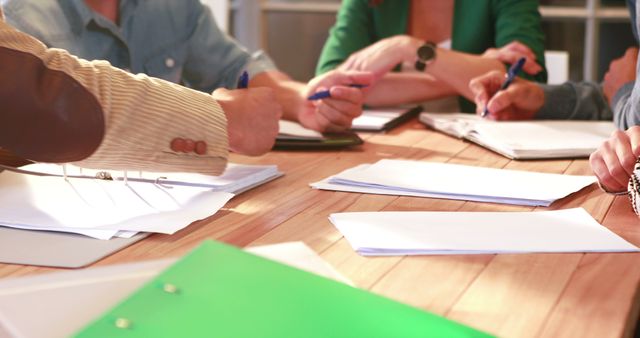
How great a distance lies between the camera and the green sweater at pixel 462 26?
7.40ft

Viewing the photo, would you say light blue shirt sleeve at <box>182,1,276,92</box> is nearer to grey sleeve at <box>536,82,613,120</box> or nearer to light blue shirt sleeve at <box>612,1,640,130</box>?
grey sleeve at <box>536,82,613,120</box>

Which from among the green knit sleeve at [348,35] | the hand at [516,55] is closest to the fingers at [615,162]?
the hand at [516,55]

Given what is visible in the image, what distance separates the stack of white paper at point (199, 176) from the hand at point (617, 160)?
1.50 feet

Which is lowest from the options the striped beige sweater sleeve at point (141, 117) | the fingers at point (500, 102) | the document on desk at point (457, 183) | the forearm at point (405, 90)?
the forearm at point (405, 90)

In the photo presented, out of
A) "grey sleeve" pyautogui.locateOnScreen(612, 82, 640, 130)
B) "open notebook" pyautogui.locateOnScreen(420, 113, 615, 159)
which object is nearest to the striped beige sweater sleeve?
"open notebook" pyautogui.locateOnScreen(420, 113, 615, 159)

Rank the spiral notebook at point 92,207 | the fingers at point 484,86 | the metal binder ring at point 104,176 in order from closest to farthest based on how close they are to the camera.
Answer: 1. the spiral notebook at point 92,207
2. the metal binder ring at point 104,176
3. the fingers at point 484,86

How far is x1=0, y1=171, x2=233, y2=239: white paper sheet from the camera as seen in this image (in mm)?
902

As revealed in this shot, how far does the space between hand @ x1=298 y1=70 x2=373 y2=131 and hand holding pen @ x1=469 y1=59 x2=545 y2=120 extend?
288 mm

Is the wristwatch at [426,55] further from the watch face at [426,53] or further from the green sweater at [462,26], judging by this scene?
the green sweater at [462,26]

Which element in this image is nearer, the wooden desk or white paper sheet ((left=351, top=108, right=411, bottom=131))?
the wooden desk

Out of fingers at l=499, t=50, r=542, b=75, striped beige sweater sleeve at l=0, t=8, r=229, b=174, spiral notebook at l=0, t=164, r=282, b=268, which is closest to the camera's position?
spiral notebook at l=0, t=164, r=282, b=268

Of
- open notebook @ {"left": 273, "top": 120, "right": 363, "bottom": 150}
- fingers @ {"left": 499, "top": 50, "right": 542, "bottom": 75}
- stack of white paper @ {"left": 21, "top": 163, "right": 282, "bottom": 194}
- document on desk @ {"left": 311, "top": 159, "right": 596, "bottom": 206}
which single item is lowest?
fingers @ {"left": 499, "top": 50, "right": 542, "bottom": 75}

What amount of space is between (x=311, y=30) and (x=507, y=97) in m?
2.54

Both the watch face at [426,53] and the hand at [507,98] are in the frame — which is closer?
the hand at [507,98]
